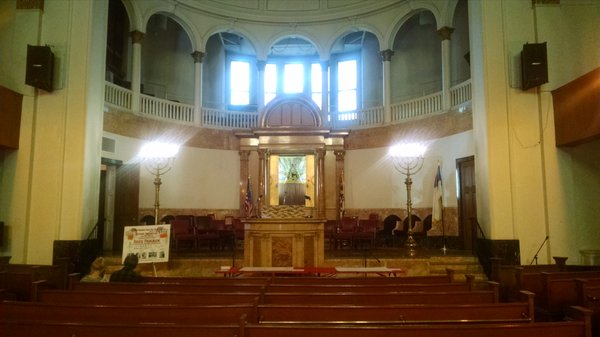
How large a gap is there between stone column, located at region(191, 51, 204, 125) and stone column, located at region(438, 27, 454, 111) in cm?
755

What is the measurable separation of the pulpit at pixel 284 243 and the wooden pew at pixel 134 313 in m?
4.15

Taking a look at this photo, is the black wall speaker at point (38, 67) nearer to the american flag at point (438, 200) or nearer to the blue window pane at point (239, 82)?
the blue window pane at point (239, 82)

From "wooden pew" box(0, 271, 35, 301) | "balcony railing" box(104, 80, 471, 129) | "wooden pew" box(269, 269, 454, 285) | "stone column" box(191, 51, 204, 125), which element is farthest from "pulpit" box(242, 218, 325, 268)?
"stone column" box(191, 51, 204, 125)

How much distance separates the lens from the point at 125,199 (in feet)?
38.7

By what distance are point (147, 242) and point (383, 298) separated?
4219 mm

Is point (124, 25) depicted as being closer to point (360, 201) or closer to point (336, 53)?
point (336, 53)

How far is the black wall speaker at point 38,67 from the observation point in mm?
7691

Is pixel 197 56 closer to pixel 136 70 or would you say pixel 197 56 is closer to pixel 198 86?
pixel 198 86

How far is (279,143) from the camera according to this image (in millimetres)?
13391

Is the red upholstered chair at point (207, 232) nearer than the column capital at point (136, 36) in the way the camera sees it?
Yes

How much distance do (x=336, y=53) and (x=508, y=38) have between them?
340 inches

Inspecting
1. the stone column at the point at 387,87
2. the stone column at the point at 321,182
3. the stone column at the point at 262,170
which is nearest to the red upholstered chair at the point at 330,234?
the stone column at the point at 321,182

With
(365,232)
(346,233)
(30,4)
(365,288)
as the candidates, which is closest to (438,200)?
(365,232)

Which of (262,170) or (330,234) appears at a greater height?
(262,170)
